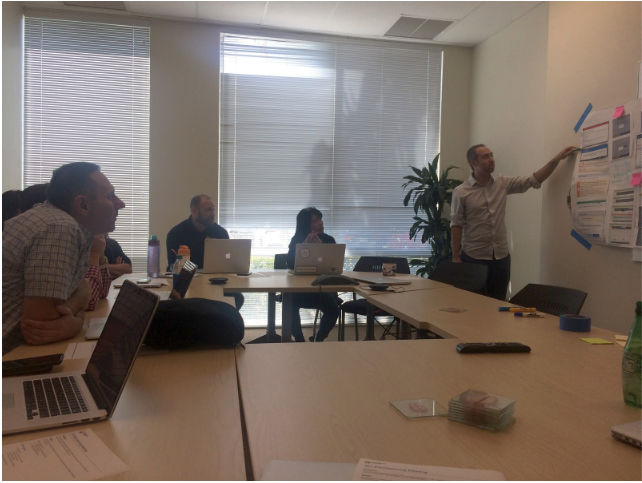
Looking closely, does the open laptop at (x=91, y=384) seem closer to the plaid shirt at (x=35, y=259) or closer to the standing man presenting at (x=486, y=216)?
the plaid shirt at (x=35, y=259)

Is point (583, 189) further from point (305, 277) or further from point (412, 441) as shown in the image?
point (412, 441)

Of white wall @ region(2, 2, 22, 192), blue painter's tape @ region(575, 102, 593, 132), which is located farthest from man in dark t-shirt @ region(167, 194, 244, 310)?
blue painter's tape @ region(575, 102, 593, 132)

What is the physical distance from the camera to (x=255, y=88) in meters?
5.43

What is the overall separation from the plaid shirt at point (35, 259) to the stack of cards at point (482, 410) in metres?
1.23

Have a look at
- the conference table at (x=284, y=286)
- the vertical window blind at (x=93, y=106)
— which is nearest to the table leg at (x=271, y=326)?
the conference table at (x=284, y=286)

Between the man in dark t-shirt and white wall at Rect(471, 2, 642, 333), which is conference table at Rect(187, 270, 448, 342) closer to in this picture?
the man in dark t-shirt

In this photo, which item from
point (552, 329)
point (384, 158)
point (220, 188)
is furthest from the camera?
point (384, 158)

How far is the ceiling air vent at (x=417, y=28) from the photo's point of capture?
5.09 m

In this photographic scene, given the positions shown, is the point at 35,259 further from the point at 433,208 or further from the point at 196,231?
the point at 433,208

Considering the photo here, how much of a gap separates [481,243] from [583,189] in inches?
36.1

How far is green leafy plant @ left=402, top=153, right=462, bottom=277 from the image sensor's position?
536 centimetres

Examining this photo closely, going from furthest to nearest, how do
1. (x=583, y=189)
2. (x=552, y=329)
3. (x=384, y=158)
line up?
(x=384, y=158), (x=583, y=189), (x=552, y=329)

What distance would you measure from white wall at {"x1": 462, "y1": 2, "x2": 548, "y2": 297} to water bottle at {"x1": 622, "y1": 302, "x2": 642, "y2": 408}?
337cm

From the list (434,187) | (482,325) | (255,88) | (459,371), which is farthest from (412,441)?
(255,88)
